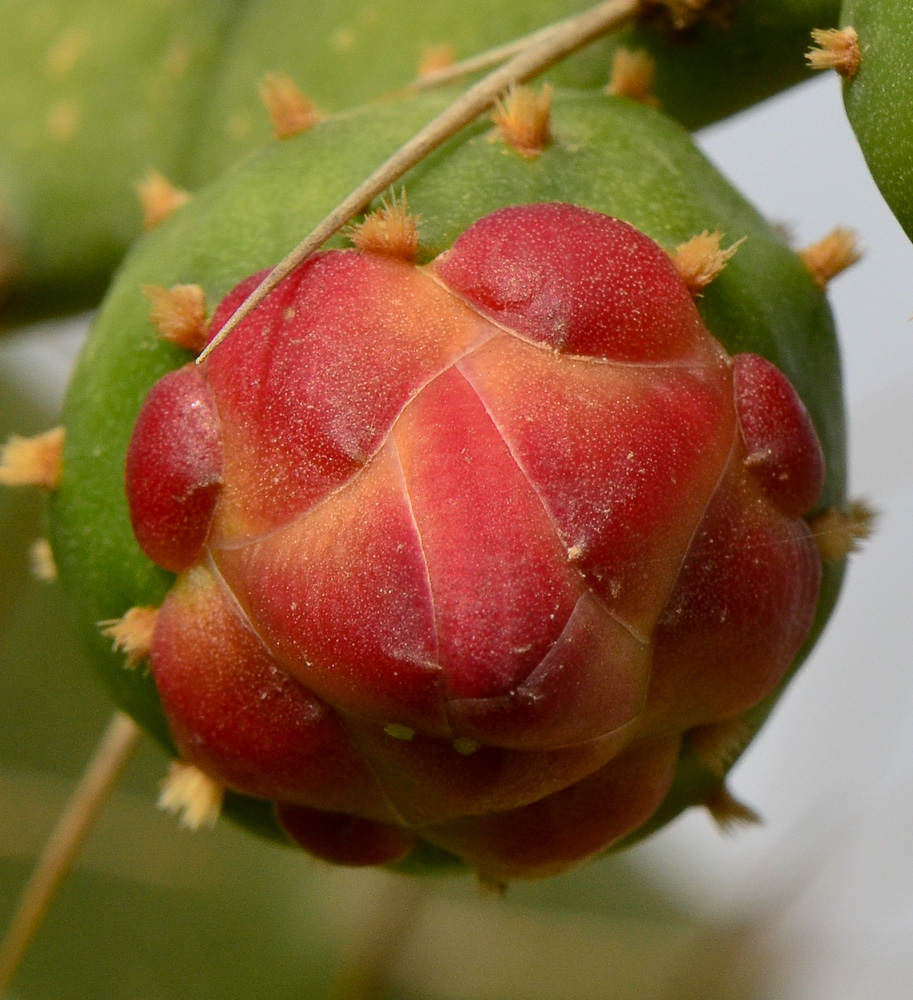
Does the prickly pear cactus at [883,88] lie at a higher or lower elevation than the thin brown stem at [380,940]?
higher

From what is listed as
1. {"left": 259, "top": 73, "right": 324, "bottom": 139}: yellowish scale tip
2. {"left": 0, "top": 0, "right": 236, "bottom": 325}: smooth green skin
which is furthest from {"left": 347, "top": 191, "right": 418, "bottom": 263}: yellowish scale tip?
{"left": 0, "top": 0, "right": 236, "bottom": 325}: smooth green skin

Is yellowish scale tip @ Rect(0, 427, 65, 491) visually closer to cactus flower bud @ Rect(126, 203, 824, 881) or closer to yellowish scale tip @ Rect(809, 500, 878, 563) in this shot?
cactus flower bud @ Rect(126, 203, 824, 881)

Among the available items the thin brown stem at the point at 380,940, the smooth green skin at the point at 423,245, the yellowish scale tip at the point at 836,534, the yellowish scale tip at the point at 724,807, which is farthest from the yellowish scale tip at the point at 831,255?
the thin brown stem at the point at 380,940

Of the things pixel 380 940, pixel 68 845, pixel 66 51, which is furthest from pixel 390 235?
pixel 380 940

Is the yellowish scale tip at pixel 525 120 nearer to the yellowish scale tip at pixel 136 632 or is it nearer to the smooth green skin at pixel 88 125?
the yellowish scale tip at pixel 136 632

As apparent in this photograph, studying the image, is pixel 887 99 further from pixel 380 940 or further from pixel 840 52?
pixel 380 940

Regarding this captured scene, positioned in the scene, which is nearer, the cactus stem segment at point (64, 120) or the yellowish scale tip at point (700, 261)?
the yellowish scale tip at point (700, 261)

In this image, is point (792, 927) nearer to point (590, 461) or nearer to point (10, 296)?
point (10, 296)

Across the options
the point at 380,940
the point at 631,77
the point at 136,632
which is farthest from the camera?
the point at 380,940
